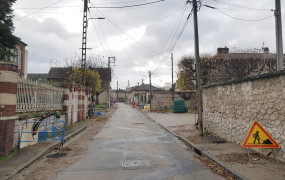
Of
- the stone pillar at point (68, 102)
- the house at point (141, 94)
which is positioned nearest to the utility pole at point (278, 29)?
the stone pillar at point (68, 102)

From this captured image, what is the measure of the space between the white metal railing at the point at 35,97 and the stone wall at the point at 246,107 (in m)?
8.10

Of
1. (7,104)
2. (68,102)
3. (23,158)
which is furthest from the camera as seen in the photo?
(68,102)

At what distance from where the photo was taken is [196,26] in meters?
10.6

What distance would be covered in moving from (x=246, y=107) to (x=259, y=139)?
221 cm

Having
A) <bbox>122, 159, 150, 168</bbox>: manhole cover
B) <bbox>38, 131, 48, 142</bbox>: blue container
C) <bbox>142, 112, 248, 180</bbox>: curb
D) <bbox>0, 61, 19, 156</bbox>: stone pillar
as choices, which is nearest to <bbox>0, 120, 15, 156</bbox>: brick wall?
<bbox>0, 61, 19, 156</bbox>: stone pillar

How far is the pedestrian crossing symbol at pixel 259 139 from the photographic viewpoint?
5363mm

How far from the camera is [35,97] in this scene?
9.20 m

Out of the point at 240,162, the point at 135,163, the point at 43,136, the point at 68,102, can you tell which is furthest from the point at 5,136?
the point at 68,102

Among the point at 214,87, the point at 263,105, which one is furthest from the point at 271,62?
the point at 263,105

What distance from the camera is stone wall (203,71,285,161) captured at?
582 centimetres

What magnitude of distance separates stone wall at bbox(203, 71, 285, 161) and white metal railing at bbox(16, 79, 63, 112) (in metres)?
8.10

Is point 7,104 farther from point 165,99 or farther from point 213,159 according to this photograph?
point 165,99

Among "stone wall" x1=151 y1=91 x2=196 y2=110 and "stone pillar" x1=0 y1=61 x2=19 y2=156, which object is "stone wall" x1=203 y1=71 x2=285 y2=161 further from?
"stone wall" x1=151 y1=91 x2=196 y2=110

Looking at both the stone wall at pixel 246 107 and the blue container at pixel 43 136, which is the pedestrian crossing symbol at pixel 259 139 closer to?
the stone wall at pixel 246 107
